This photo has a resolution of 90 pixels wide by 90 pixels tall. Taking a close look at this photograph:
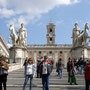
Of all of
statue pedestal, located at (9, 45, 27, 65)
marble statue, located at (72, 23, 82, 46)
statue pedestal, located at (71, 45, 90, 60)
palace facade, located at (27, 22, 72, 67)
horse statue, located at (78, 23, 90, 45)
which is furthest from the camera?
palace facade, located at (27, 22, 72, 67)

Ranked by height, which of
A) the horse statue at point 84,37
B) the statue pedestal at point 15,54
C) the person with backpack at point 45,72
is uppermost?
the horse statue at point 84,37

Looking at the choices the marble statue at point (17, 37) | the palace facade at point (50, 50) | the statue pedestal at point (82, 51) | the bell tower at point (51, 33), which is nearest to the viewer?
the statue pedestal at point (82, 51)

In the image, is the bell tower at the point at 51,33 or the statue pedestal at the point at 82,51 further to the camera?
the bell tower at the point at 51,33

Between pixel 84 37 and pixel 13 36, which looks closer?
pixel 84 37

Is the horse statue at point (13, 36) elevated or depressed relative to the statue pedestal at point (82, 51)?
elevated

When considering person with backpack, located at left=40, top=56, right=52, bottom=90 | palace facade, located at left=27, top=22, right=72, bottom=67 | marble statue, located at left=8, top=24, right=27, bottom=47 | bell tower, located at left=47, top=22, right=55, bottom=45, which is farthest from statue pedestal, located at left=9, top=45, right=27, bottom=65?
bell tower, located at left=47, top=22, right=55, bottom=45

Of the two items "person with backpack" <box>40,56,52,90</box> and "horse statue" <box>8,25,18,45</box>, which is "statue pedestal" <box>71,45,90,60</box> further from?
"person with backpack" <box>40,56,52,90</box>

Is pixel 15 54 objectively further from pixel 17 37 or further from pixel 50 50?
pixel 50 50

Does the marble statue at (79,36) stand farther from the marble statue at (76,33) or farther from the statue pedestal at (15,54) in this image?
the statue pedestal at (15,54)

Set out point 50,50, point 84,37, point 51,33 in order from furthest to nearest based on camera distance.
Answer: point 51,33, point 50,50, point 84,37

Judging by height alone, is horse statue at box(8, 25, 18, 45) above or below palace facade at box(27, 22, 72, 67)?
below

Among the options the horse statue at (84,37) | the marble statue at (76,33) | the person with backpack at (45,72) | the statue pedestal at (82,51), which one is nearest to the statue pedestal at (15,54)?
the marble statue at (76,33)

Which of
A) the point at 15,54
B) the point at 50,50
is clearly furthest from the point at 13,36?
the point at 50,50

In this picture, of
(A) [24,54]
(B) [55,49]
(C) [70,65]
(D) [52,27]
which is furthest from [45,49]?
(C) [70,65]
